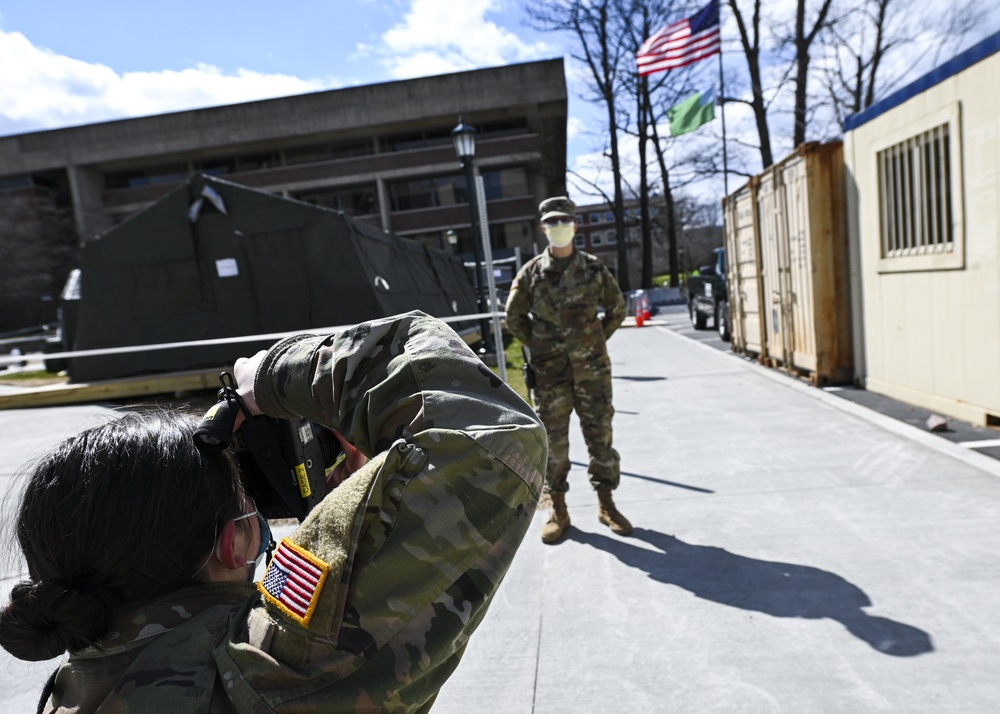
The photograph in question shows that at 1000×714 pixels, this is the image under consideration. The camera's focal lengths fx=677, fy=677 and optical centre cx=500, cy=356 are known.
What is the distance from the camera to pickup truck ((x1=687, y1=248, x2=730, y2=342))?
13484 mm

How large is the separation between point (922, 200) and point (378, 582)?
631cm

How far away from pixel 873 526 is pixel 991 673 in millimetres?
1311

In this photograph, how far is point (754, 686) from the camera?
230 centimetres

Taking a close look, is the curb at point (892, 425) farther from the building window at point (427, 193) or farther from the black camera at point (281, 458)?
the building window at point (427, 193)

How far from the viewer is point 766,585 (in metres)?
3.02

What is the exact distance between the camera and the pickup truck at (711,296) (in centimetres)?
1348

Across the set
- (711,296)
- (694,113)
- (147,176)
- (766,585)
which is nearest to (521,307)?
(766,585)

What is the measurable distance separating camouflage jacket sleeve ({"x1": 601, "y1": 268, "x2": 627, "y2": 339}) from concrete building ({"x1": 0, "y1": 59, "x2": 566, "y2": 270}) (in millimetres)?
33101

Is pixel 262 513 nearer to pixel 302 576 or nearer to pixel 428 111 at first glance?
pixel 302 576

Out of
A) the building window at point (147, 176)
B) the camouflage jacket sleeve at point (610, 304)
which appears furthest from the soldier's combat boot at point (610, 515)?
the building window at point (147, 176)

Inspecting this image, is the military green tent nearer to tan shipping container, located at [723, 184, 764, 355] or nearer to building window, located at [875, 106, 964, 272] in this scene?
tan shipping container, located at [723, 184, 764, 355]

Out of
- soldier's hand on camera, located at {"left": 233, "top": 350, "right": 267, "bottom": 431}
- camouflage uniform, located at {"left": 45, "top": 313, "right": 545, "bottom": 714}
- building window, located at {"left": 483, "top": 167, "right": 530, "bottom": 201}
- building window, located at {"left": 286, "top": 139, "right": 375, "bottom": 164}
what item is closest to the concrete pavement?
soldier's hand on camera, located at {"left": 233, "top": 350, "right": 267, "bottom": 431}

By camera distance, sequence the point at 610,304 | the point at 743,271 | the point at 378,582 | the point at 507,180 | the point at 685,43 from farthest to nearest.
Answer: the point at 507,180, the point at 685,43, the point at 743,271, the point at 610,304, the point at 378,582

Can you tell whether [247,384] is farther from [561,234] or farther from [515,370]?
[515,370]
